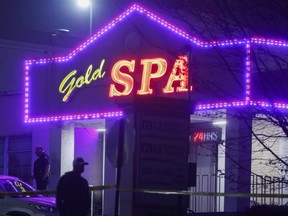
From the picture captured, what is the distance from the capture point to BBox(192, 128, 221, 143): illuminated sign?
20752 mm

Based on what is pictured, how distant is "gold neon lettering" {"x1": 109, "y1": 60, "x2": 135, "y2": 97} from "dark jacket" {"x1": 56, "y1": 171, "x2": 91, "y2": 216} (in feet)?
22.8

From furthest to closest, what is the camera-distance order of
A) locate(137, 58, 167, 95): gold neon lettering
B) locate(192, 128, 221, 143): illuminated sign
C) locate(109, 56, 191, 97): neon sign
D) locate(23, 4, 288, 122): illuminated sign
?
locate(192, 128, 221, 143): illuminated sign → locate(137, 58, 167, 95): gold neon lettering → locate(109, 56, 191, 97): neon sign → locate(23, 4, 288, 122): illuminated sign

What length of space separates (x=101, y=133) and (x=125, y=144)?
1272cm

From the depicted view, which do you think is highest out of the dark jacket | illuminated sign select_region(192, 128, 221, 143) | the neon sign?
the neon sign

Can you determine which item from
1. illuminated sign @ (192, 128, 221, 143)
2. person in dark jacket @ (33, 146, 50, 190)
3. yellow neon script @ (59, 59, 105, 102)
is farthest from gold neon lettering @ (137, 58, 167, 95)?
person in dark jacket @ (33, 146, 50, 190)

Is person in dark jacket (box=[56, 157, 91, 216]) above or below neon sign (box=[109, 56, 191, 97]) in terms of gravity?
below

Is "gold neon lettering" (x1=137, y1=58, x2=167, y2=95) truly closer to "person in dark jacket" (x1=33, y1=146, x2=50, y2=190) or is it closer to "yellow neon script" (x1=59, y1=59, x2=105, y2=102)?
"yellow neon script" (x1=59, y1=59, x2=105, y2=102)

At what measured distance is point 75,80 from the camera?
69.4 ft

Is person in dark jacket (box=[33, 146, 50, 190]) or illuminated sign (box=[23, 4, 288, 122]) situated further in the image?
person in dark jacket (box=[33, 146, 50, 190])

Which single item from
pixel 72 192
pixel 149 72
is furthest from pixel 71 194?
pixel 149 72

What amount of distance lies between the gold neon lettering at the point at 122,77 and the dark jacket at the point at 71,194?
695 centimetres

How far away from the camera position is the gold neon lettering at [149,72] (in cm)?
1820

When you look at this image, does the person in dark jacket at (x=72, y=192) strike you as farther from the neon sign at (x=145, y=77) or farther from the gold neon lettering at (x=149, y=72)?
the gold neon lettering at (x=149, y=72)

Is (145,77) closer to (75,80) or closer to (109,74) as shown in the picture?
(109,74)
